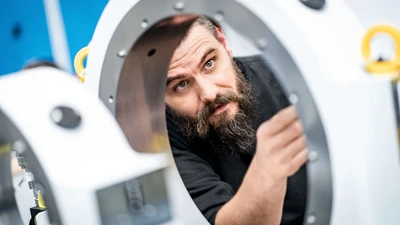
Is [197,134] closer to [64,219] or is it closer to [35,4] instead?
[64,219]

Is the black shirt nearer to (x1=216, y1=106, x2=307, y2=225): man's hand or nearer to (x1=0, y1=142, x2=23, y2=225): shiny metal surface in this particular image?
(x1=216, y1=106, x2=307, y2=225): man's hand

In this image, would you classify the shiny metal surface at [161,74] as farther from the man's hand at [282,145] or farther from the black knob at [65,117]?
the black knob at [65,117]

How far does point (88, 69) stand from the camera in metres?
0.92

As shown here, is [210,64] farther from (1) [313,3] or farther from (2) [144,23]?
(1) [313,3]

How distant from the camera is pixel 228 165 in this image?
1.48 meters

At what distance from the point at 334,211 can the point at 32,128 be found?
357 mm

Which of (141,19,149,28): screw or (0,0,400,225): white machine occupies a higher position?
(141,19,149,28): screw

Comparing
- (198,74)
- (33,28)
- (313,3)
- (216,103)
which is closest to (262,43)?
(313,3)

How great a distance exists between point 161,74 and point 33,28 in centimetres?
168

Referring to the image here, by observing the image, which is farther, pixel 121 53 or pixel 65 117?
pixel 121 53

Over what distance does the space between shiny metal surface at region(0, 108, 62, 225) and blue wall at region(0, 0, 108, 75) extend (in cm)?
160

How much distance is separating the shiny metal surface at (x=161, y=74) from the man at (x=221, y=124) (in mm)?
219

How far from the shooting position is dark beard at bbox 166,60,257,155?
1484mm

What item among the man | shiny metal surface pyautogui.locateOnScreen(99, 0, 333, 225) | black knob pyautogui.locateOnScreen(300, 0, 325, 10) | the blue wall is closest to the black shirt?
the man
